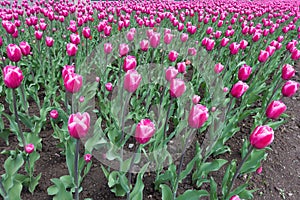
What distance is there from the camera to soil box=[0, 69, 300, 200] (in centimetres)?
208

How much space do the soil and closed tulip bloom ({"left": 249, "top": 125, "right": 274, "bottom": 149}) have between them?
3.38ft

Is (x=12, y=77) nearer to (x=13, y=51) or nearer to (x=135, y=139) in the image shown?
(x=13, y=51)

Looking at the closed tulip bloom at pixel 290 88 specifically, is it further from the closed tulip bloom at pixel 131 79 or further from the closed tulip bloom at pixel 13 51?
the closed tulip bloom at pixel 13 51

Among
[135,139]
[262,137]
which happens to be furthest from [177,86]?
[135,139]

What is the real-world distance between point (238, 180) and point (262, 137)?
3.91ft

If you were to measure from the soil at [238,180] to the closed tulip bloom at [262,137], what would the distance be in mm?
1030

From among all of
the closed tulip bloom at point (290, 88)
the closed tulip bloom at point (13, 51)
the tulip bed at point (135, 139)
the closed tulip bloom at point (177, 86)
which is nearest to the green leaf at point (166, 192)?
the tulip bed at point (135, 139)

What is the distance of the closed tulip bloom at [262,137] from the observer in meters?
1.28

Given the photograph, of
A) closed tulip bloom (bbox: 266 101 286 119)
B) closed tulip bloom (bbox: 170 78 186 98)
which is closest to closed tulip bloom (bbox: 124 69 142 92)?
closed tulip bloom (bbox: 170 78 186 98)

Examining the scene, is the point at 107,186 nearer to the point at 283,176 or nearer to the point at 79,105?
the point at 79,105

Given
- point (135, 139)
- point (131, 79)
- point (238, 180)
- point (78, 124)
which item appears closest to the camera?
point (78, 124)

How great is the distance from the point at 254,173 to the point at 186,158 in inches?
25.3

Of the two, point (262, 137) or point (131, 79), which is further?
point (131, 79)

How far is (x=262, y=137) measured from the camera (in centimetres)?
129
